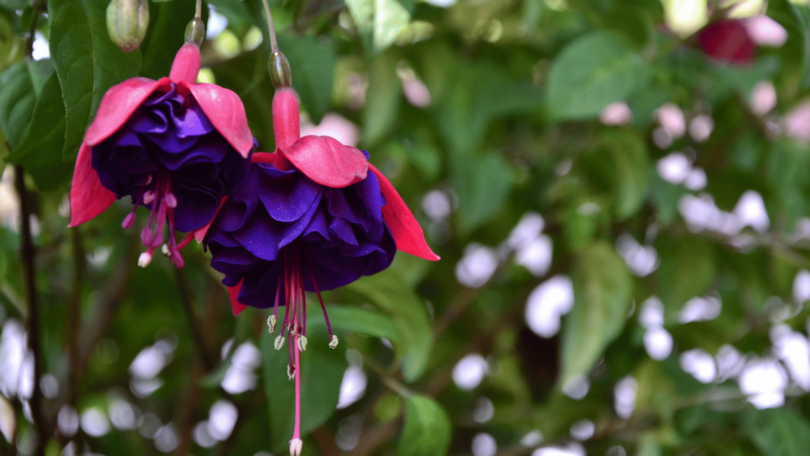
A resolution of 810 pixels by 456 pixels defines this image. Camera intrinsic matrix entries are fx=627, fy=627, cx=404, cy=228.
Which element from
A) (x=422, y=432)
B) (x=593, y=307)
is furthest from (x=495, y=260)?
(x=422, y=432)

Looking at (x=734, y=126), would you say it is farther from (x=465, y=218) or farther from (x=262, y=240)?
(x=262, y=240)

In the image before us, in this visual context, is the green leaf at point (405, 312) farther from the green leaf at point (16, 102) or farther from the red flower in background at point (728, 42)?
the red flower in background at point (728, 42)

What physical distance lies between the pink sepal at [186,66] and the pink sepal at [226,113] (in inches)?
0.6

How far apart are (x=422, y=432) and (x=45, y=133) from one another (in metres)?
0.30

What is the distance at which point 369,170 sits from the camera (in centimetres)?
28

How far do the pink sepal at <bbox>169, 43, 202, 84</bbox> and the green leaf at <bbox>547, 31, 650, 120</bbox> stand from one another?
33 centimetres

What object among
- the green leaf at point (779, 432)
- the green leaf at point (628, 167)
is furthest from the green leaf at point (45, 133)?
the green leaf at point (779, 432)

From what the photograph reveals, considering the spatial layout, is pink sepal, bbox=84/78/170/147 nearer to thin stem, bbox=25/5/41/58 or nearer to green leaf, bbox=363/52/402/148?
thin stem, bbox=25/5/41/58

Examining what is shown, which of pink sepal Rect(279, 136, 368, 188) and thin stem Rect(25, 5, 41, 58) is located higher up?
thin stem Rect(25, 5, 41, 58)

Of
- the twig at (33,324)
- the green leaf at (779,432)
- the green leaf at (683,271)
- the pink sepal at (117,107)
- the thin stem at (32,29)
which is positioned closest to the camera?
the pink sepal at (117,107)

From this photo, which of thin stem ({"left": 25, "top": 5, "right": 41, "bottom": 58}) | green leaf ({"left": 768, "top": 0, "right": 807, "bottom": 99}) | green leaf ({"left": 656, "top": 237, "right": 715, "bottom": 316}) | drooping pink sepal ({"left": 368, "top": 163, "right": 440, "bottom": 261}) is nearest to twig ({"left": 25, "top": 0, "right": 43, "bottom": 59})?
thin stem ({"left": 25, "top": 5, "right": 41, "bottom": 58})

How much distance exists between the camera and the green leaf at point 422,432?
0.44 metres

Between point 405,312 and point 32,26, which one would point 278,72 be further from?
point 405,312

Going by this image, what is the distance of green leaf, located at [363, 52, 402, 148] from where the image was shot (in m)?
0.60
